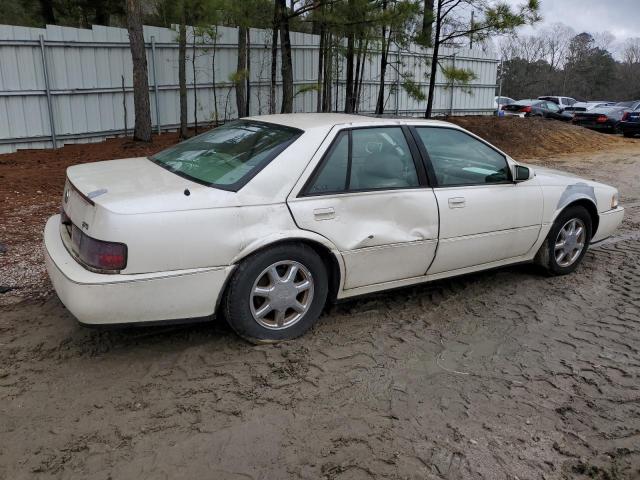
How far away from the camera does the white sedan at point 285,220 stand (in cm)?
322

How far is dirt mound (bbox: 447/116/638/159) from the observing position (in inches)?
607

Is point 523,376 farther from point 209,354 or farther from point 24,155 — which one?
point 24,155

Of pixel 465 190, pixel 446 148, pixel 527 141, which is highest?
pixel 446 148

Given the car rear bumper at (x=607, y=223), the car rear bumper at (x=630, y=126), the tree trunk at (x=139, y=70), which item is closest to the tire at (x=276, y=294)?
the car rear bumper at (x=607, y=223)

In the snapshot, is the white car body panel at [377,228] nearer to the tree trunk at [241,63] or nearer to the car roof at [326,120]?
the car roof at [326,120]

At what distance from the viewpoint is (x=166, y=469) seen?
8.41 ft

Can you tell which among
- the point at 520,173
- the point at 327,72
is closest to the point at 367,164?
the point at 520,173

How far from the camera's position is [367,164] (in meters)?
4.06

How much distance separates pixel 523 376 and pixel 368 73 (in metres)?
15.2

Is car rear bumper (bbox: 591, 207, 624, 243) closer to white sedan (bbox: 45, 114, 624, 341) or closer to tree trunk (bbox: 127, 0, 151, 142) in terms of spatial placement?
white sedan (bbox: 45, 114, 624, 341)

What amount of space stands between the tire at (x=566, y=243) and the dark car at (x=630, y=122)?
17878 mm

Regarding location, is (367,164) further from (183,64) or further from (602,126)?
(602,126)

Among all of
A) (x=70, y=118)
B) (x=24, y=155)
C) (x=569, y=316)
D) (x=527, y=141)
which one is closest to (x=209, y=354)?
(x=569, y=316)

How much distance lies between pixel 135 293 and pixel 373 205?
5.57 feet
